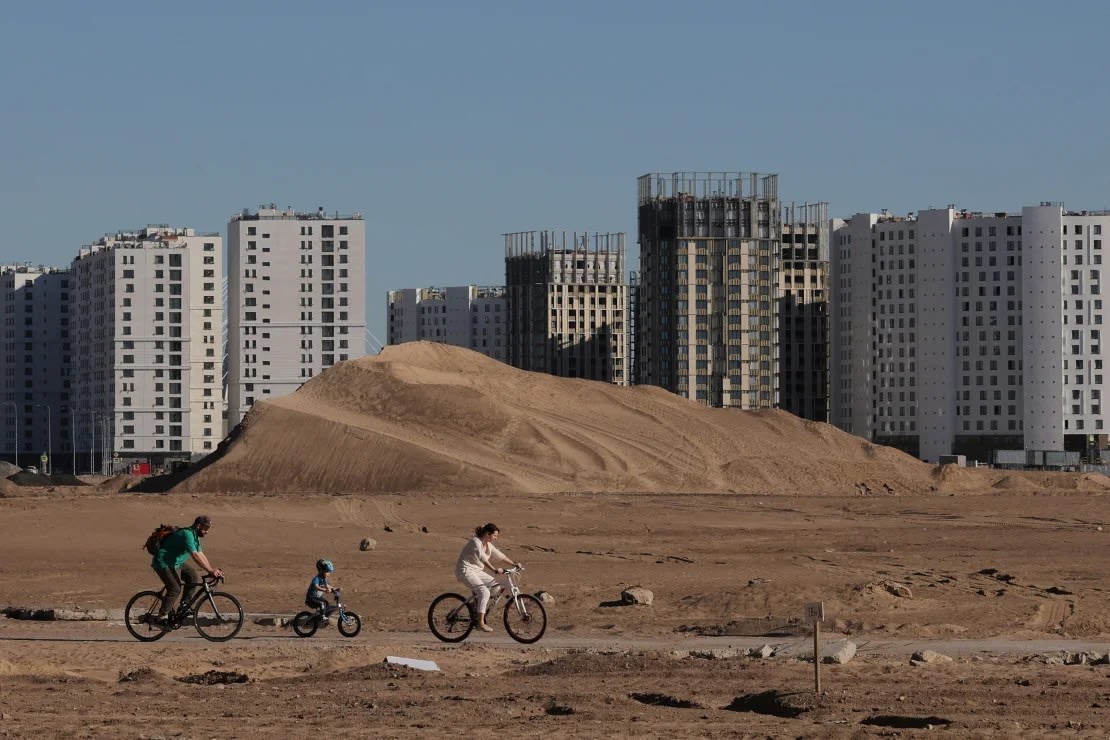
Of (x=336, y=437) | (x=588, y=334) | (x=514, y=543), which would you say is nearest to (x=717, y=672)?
(x=514, y=543)

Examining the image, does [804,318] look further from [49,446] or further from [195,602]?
[195,602]

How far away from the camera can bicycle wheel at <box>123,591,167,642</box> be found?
2369 cm

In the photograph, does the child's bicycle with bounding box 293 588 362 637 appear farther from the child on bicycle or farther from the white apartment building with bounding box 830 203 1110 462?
the white apartment building with bounding box 830 203 1110 462

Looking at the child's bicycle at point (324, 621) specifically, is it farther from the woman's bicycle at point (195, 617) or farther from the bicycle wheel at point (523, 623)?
the bicycle wheel at point (523, 623)

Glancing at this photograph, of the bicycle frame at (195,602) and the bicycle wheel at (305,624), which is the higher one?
the bicycle frame at (195,602)

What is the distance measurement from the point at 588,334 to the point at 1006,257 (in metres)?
45.1

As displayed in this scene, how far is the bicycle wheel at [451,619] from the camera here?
76.8ft

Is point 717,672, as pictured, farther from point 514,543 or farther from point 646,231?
point 646,231

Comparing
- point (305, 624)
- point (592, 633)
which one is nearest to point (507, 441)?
point (592, 633)

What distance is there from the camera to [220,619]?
23672 millimetres

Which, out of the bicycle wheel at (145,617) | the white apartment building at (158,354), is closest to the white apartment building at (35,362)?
the white apartment building at (158,354)

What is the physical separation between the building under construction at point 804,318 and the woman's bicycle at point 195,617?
12940 centimetres

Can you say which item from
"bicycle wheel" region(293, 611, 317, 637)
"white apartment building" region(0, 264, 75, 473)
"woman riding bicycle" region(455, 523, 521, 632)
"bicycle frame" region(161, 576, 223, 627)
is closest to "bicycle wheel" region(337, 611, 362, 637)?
"bicycle wheel" region(293, 611, 317, 637)

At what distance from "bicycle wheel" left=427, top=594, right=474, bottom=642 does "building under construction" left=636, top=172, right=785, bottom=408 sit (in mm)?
120819
